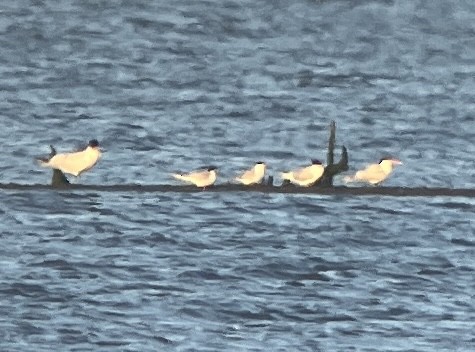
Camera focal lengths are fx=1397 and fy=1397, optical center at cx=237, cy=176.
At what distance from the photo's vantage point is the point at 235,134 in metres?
5.63

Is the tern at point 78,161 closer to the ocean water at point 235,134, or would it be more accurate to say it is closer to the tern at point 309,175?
the tern at point 309,175

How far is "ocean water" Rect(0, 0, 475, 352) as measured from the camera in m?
5.40

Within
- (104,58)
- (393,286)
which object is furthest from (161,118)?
(393,286)

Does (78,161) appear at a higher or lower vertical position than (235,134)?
lower

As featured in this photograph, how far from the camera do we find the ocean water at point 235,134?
5.40 m

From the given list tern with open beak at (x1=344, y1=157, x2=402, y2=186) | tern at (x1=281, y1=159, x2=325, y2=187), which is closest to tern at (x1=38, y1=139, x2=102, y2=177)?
tern at (x1=281, y1=159, x2=325, y2=187)

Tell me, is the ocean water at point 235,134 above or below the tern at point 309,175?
above

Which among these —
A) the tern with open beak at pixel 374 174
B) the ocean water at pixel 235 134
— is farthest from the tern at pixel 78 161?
the ocean water at pixel 235 134

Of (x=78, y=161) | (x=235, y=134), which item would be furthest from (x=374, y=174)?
(x=235, y=134)

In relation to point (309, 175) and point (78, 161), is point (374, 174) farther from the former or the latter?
point (78, 161)

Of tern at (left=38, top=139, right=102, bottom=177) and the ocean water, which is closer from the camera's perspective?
tern at (left=38, top=139, right=102, bottom=177)

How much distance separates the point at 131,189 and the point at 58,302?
11.1 feet

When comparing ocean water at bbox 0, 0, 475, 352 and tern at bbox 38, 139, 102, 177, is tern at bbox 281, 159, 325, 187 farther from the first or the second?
ocean water at bbox 0, 0, 475, 352

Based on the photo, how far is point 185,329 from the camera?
16.7 feet
